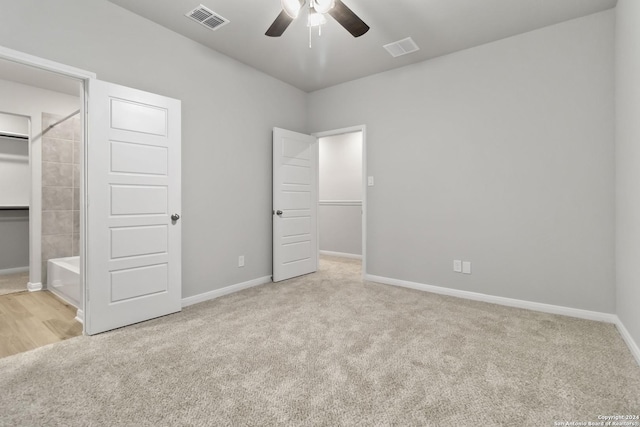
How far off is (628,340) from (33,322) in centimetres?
476

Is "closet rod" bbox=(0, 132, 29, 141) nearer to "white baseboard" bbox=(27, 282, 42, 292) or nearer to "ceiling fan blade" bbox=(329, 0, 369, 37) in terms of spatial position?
"white baseboard" bbox=(27, 282, 42, 292)

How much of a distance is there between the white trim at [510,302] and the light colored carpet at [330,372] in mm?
115

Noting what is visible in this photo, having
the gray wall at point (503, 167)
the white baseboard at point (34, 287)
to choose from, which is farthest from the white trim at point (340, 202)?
the white baseboard at point (34, 287)

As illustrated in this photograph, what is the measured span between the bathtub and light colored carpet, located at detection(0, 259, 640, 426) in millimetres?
940

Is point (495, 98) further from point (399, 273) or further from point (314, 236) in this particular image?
point (314, 236)

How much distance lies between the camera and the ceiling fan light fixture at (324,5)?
2.02 metres

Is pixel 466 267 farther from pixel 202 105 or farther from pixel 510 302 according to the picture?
pixel 202 105

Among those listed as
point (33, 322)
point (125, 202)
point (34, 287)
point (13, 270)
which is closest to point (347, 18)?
point (125, 202)

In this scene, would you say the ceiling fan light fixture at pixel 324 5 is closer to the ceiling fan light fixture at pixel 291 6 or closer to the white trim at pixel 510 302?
the ceiling fan light fixture at pixel 291 6

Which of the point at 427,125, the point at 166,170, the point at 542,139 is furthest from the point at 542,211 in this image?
the point at 166,170

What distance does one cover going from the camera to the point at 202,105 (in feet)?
10.8

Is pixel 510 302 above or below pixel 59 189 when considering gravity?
below

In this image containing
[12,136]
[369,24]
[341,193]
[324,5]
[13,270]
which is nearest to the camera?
[324,5]

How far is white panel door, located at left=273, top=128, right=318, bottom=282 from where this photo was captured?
4.04 meters
